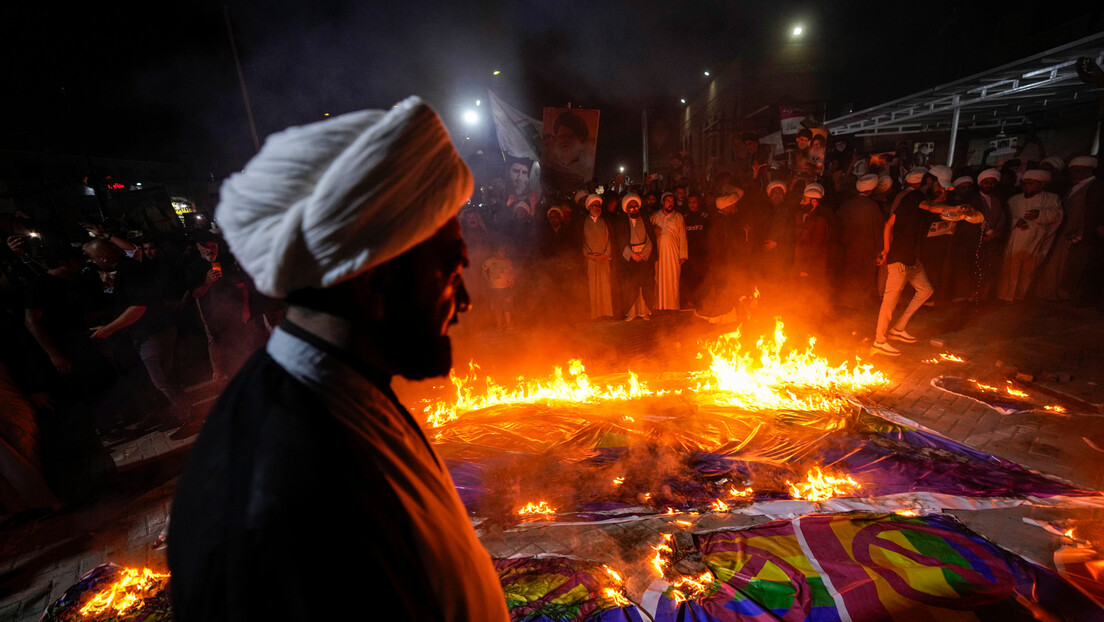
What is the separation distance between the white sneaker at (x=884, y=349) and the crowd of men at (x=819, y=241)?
0.03 meters

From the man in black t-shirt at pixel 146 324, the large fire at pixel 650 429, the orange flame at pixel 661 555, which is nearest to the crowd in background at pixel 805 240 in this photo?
the large fire at pixel 650 429

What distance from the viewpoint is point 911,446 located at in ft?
15.3

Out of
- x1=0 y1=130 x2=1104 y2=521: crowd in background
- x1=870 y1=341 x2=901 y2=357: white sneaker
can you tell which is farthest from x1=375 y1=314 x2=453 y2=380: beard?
x1=870 y1=341 x2=901 y2=357: white sneaker

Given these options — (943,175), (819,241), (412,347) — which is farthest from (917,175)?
(412,347)

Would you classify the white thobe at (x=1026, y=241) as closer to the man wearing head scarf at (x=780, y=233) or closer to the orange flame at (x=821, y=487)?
the man wearing head scarf at (x=780, y=233)

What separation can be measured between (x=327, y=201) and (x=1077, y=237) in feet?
41.5

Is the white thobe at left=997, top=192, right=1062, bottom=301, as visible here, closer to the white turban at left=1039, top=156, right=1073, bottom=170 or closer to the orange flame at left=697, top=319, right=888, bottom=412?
the white turban at left=1039, top=156, right=1073, bottom=170

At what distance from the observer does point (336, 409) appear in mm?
1062

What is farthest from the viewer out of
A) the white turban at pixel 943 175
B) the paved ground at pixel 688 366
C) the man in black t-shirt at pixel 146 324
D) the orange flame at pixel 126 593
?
the white turban at pixel 943 175

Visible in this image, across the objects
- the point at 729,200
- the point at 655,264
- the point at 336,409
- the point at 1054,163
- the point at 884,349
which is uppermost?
the point at 1054,163

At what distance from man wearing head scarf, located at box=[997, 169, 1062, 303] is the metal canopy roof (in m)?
2.13

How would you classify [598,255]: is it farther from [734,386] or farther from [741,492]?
[741,492]

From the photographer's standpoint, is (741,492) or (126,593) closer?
(126,593)

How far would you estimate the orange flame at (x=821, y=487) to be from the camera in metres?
3.99
